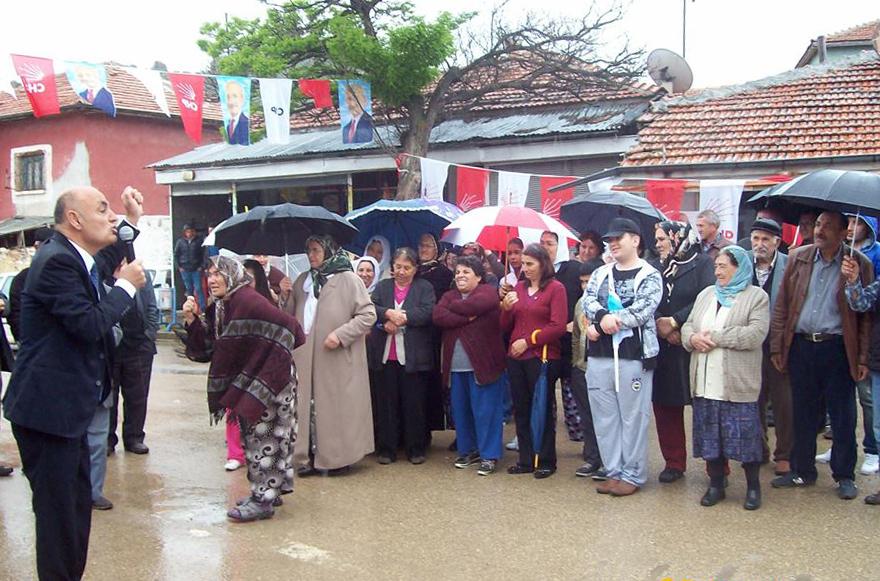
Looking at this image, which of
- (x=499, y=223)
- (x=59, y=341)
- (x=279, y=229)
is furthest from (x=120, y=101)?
(x=59, y=341)

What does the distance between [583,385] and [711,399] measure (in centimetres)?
117

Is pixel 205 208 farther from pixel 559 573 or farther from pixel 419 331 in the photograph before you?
pixel 559 573

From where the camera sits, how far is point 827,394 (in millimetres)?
6027

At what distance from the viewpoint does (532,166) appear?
15.2 m

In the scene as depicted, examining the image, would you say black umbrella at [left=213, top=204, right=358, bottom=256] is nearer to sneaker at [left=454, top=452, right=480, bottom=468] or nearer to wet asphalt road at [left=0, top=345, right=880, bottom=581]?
wet asphalt road at [left=0, top=345, right=880, bottom=581]

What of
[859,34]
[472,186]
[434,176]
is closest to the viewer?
[472,186]

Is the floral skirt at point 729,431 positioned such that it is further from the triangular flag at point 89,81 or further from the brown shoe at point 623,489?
the triangular flag at point 89,81

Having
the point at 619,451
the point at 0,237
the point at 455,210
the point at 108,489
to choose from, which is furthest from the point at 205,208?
the point at 619,451

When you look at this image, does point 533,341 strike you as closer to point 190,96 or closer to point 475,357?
point 475,357

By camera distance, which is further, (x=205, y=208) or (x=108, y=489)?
(x=205, y=208)

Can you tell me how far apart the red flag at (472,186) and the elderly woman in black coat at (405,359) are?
5105mm

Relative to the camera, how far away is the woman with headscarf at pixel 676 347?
6383 mm

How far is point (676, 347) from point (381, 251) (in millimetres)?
3023

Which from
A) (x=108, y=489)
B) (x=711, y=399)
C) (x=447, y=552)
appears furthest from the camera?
(x=108, y=489)
